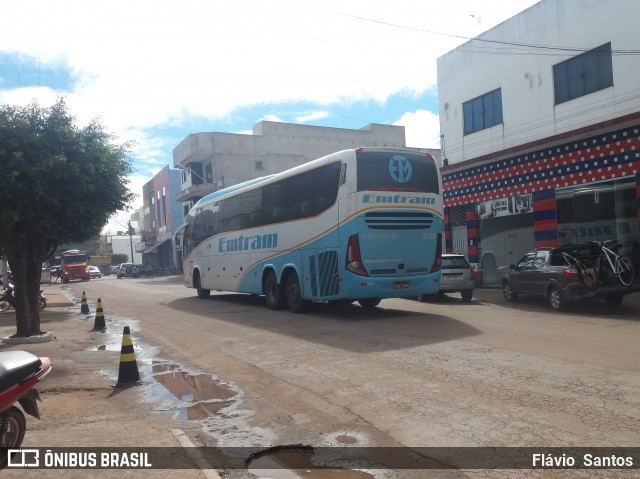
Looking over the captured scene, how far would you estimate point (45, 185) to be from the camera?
10891mm

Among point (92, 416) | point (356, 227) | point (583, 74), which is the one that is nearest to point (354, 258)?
point (356, 227)

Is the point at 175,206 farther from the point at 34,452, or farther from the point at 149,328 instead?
the point at 34,452

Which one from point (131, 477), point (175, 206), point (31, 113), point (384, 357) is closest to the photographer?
point (131, 477)

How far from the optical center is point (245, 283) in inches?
720

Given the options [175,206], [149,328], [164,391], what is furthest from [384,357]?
[175,206]

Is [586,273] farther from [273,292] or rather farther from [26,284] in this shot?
[26,284]

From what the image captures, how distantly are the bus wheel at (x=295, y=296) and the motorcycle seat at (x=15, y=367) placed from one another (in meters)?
10.2

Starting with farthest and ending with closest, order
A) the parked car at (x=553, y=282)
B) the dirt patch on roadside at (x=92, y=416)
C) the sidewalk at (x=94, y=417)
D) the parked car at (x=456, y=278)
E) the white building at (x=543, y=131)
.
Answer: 1. the parked car at (x=456, y=278)
2. the white building at (x=543, y=131)
3. the parked car at (x=553, y=282)
4. the dirt patch on roadside at (x=92, y=416)
5. the sidewalk at (x=94, y=417)

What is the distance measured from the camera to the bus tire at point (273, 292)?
16.3 meters

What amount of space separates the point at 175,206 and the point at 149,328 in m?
47.8

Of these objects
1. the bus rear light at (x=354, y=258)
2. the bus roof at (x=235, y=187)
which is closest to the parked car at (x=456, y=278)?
the bus rear light at (x=354, y=258)

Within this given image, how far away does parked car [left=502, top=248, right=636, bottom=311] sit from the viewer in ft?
46.0

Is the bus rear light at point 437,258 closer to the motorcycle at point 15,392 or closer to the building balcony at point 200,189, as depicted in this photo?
the motorcycle at point 15,392

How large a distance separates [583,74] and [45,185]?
1765 cm
